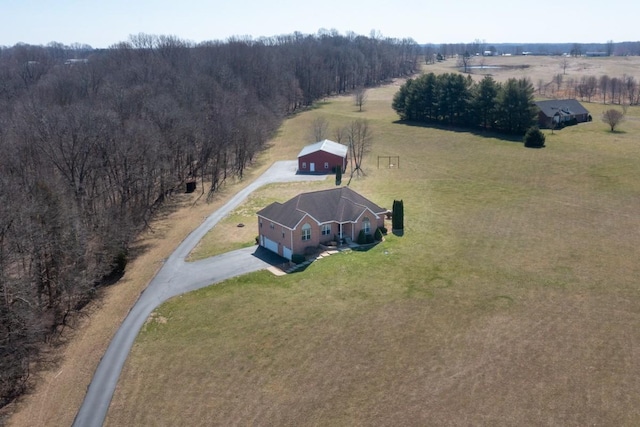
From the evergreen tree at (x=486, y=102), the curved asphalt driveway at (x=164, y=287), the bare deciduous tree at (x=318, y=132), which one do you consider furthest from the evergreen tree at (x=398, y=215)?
the evergreen tree at (x=486, y=102)

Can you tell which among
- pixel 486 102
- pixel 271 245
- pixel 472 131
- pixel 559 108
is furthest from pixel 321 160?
pixel 559 108

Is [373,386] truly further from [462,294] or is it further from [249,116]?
[249,116]

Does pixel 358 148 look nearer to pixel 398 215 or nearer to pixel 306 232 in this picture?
pixel 398 215

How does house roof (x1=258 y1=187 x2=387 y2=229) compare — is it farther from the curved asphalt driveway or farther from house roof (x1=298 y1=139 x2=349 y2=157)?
house roof (x1=298 y1=139 x2=349 y2=157)

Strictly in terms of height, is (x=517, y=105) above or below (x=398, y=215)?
above

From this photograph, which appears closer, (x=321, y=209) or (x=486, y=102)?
(x=321, y=209)

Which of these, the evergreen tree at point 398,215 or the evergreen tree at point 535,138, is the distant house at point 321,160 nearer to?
the evergreen tree at point 398,215
